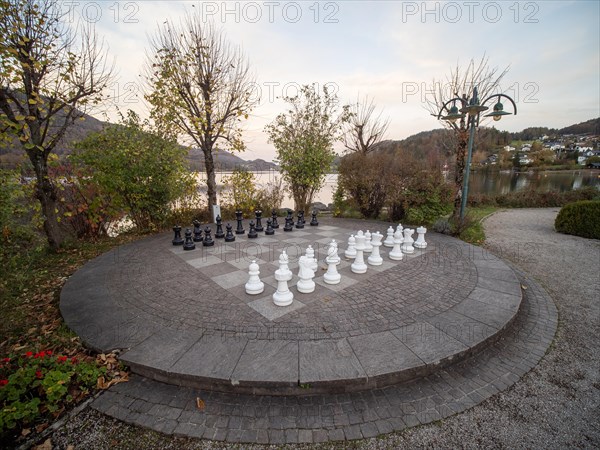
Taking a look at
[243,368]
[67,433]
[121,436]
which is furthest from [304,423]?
[67,433]

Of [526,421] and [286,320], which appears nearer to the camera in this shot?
[526,421]

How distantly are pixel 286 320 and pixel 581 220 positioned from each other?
35.9ft

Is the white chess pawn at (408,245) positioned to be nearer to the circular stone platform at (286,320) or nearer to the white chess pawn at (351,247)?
the circular stone platform at (286,320)

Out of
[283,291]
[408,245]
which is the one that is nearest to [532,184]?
→ [408,245]

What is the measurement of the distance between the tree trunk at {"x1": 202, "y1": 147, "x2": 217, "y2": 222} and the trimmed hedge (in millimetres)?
12536

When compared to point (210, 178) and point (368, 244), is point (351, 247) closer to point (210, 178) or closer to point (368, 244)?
point (368, 244)

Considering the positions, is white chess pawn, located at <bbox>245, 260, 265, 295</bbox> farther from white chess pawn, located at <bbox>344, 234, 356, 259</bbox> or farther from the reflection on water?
the reflection on water

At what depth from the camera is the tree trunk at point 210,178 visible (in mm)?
9086

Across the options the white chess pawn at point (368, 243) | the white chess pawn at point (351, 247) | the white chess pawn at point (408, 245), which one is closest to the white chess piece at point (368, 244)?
the white chess pawn at point (368, 243)

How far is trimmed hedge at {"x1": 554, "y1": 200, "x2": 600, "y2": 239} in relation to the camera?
8.00 m

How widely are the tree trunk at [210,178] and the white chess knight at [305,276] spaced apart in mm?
6272

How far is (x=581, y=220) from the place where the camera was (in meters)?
8.29

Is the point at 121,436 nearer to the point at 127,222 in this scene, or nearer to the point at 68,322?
the point at 68,322

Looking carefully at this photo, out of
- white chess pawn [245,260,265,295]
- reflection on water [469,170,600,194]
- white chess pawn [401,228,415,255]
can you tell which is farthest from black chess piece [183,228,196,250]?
reflection on water [469,170,600,194]
